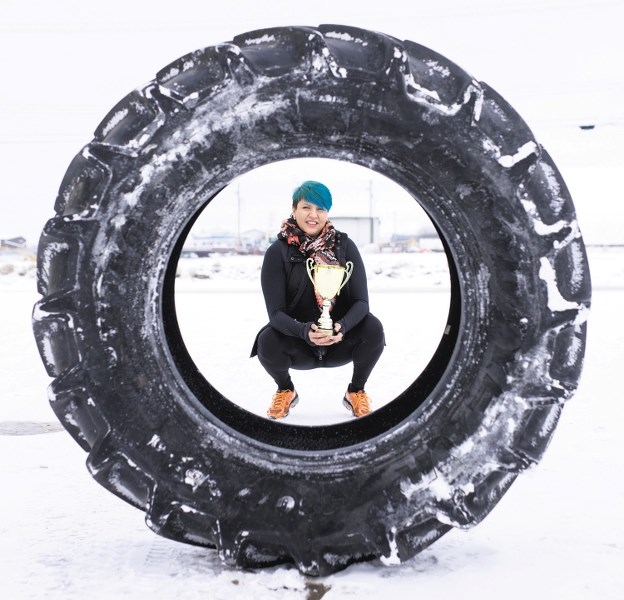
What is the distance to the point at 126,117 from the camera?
1.51 metres

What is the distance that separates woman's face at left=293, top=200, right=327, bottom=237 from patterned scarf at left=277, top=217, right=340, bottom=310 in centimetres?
2

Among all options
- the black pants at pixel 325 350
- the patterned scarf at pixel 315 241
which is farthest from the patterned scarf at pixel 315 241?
the black pants at pixel 325 350

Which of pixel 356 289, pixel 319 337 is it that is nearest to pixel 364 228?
pixel 356 289

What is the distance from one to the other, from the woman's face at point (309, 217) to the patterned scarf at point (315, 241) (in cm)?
2

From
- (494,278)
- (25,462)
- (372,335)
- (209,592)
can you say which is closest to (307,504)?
(209,592)

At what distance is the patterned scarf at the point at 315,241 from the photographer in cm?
278

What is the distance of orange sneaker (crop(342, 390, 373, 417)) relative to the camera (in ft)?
10.4

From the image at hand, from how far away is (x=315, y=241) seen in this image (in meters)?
2.79

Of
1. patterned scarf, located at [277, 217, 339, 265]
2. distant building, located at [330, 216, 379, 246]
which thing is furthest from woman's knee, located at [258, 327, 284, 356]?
distant building, located at [330, 216, 379, 246]

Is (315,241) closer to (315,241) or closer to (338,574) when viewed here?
(315,241)

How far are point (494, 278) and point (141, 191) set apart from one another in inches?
31.4

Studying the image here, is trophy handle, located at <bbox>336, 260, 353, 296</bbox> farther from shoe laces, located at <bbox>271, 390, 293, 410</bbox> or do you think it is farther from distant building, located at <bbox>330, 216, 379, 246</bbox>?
distant building, located at <bbox>330, 216, 379, 246</bbox>

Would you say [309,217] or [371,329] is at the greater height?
[309,217]

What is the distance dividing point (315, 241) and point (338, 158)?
1.28m
